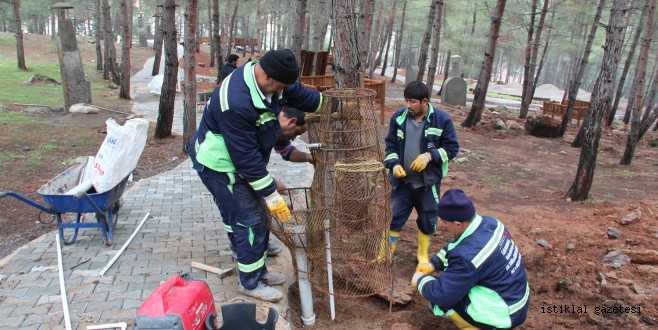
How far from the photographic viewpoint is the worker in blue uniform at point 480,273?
2.86 metres

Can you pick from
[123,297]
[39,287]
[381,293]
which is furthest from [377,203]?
[39,287]

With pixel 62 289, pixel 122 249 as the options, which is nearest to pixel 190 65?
pixel 122 249

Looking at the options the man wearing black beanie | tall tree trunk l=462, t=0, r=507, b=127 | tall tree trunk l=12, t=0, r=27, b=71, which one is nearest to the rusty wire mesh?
the man wearing black beanie

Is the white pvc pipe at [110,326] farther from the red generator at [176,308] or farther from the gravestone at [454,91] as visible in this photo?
the gravestone at [454,91]

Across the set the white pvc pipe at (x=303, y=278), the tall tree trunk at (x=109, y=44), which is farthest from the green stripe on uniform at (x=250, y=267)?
the tall tree trunk at (x=109, y=44)

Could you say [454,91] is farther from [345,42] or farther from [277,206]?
[277,206]

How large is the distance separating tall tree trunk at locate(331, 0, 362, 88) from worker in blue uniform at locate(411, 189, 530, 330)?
2.40 meters

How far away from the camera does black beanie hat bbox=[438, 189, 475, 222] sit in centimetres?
289

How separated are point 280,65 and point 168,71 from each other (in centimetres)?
744

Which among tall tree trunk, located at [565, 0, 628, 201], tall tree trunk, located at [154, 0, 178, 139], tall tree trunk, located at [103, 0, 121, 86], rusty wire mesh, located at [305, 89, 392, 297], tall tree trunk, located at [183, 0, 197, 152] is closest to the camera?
rusty wire mesh, located at [305, 89, 392, 297]

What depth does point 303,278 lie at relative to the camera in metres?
3.50

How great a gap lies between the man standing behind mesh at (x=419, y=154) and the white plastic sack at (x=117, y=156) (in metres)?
2.49

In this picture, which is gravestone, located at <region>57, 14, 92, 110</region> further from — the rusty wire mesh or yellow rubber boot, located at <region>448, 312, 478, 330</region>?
yellow rubber boot, located at <region>448, 312, 478, 330</region>

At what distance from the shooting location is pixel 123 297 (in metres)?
3.50
